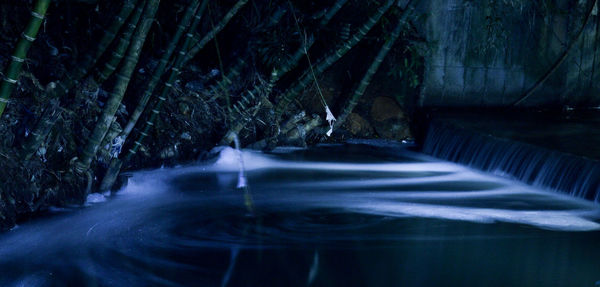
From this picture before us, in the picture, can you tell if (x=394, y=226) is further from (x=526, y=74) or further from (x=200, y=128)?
(x=526, y=74)

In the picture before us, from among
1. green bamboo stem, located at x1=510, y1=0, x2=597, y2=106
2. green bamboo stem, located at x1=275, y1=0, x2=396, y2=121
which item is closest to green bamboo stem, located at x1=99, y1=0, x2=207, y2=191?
green bamboo stem, located at x1=275, y1=0, x2=396, y2=121

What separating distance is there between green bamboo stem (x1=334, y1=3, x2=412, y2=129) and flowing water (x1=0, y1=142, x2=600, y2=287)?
1436 mm

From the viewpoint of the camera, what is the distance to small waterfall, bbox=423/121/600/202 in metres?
5.70

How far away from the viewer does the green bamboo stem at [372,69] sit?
302 inches

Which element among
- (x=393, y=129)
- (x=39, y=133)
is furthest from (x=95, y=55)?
(x=393, y=129)

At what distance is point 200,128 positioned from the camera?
283 inches

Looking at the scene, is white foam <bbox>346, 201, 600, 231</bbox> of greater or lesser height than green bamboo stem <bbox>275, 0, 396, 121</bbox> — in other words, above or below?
below

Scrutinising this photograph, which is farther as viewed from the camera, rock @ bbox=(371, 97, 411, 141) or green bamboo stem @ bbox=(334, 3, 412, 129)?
rock @ bbox=(371, 97, 411, 141)

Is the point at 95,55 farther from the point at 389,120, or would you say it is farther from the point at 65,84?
the point at 389,120

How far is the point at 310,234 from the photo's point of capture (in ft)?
16.5

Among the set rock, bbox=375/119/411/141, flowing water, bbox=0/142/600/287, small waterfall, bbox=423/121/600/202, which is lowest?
flowing water, bbox=0/142/600/287

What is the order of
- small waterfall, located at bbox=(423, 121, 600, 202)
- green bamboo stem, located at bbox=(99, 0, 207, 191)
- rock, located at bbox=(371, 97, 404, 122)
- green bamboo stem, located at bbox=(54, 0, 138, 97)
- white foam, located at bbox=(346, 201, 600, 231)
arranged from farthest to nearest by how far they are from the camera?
rock, located at bbox=(371, 97, 404, 122) < green bamboo stem, located at bbox=(99, 0, 207, 191) < small waterfall, located at bbox=(423, 121, 600, 202) < green bamboo stem, located at bbox=(54, 0, 138, 97) < white foam, located at bbox=(346, 201, 600, 231)

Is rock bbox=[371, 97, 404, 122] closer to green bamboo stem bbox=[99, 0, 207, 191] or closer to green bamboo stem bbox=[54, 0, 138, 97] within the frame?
green bamboo stem bbox=[99, 0, 207, 191]

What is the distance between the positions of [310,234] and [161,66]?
2.01 metres
